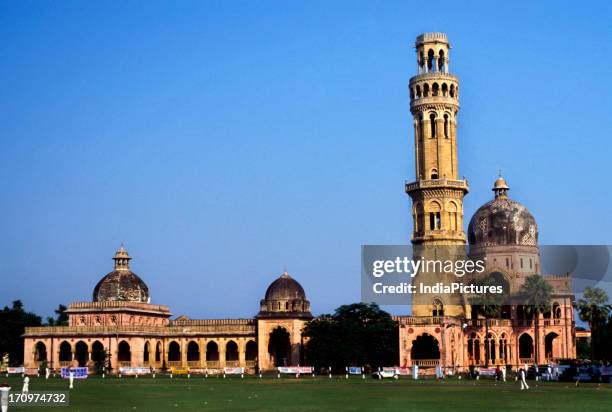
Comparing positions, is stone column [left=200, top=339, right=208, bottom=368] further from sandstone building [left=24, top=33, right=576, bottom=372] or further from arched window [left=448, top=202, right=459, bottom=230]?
arched window [left=448, top=202, right=459, bottom=230]

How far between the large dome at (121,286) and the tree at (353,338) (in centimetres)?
2460

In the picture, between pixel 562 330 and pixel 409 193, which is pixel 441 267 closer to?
pixel 409 193

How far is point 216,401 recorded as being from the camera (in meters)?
48.6

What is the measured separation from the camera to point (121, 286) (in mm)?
120812

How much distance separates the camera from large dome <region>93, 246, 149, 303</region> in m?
120

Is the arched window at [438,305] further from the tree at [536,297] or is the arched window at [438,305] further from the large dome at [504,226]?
the large dome at [504,226]

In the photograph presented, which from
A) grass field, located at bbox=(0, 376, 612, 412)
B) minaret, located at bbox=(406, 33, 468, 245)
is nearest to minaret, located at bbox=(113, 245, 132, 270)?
minaret, located at bbox=(406, 33, 468, 245)

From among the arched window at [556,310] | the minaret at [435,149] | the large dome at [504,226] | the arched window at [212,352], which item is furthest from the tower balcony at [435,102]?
the arched window at [212,352]

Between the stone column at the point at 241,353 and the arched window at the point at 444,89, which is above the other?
the arched window at the point at 444,89

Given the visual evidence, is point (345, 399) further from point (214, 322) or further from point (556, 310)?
point (556, 310)

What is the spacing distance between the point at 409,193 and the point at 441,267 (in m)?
8.33

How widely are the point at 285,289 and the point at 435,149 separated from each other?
68.2ft

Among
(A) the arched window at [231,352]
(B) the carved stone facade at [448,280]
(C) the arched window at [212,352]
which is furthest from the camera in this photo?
(A) the arched window at [231,352]

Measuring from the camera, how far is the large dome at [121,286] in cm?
12039
